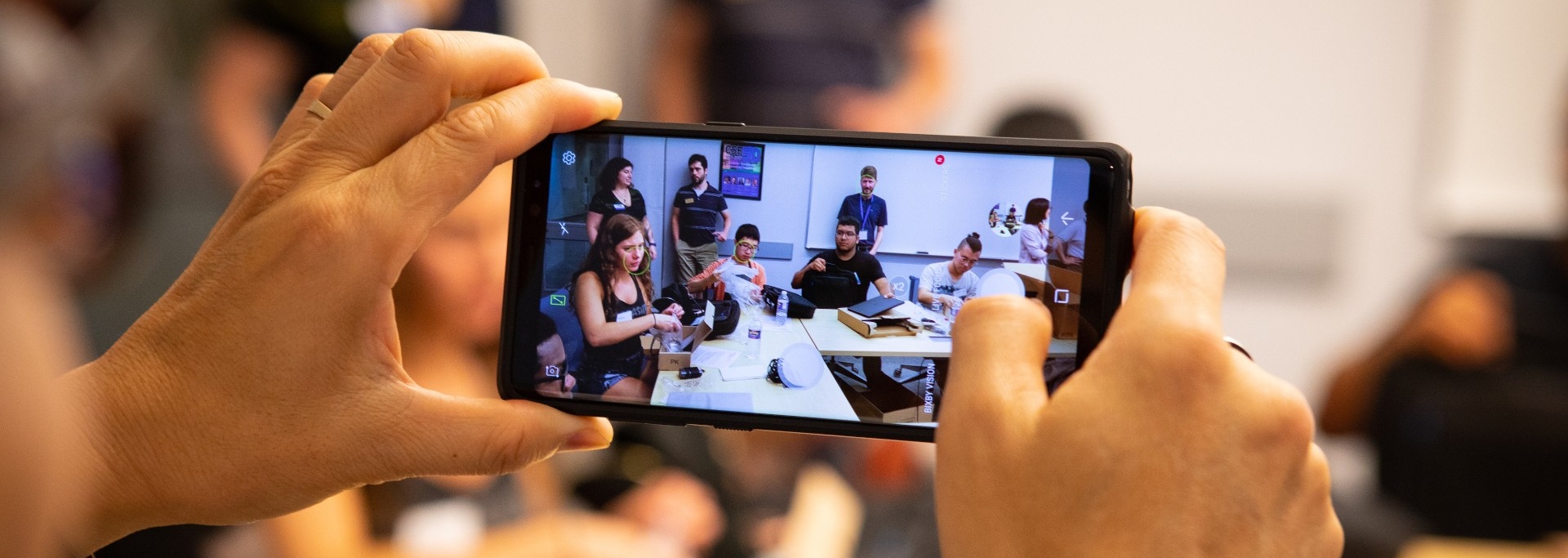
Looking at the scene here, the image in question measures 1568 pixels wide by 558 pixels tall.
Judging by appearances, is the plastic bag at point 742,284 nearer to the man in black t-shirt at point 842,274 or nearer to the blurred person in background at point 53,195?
the man in black t-shirt at point 842,274

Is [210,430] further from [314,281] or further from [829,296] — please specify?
[829,296]

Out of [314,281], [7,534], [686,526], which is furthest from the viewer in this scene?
[686,526]

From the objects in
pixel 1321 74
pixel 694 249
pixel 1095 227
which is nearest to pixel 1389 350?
pixel 1321 74

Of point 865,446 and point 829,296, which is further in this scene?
point 865,446

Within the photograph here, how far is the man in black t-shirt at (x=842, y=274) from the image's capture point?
27.6 inches

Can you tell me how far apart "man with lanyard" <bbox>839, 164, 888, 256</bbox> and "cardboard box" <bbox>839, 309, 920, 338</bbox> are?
0.05 meters

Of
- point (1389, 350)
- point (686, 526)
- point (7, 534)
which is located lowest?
point (686, 526)

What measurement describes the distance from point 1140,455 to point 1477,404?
188 centimetres

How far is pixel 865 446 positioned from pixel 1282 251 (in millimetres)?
1484

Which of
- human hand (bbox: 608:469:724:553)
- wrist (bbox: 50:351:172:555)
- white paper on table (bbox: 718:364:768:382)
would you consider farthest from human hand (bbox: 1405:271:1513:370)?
wrist (bbox: 50:351:172:555)

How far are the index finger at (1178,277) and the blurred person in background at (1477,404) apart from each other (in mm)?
1726

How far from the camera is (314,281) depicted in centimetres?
59

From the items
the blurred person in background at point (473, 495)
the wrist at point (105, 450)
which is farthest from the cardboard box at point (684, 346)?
the blurred person in background at point (473, 495)

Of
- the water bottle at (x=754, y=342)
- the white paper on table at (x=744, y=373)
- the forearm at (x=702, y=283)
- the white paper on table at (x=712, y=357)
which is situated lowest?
the white paper on table at (x=744, y=373)
